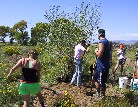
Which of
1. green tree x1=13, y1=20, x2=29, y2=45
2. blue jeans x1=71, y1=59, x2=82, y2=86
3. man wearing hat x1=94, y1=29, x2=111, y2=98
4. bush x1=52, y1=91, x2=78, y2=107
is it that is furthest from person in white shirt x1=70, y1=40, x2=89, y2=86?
green tree x1=13, y1=20, x2=29, y2=45

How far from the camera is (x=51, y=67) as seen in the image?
43.3 feet

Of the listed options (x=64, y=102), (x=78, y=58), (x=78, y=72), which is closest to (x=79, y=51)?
(x=78, y=58)

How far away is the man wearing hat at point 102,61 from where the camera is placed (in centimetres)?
928

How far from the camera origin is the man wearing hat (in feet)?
30.5

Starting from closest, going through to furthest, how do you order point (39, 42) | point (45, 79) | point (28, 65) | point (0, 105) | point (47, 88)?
1. point (28, 65)
2. point (0, 105)
3. point (47, 88)
4. point (45, 79)
5. point (39, 42)

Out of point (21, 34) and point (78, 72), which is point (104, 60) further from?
point (21, 34)

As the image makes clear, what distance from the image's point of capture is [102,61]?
949cm

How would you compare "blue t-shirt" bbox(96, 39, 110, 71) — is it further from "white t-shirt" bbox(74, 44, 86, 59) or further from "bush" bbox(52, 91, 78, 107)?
"white t-shirt" bbox(74, 44, 86, 59)

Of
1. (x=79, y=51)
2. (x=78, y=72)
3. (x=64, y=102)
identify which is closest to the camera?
(x=64, y=102)

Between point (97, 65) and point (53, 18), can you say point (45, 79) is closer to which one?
point (53, 18)

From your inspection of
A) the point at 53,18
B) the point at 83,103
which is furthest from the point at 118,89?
the point at 53,18

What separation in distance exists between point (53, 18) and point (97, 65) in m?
4.25

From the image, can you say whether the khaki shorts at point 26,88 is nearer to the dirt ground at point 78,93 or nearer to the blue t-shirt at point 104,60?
the dirt ground at point 78,93

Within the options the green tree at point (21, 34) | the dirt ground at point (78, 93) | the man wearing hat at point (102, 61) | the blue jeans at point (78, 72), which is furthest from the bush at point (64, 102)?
the green tree at point (21, 34)
